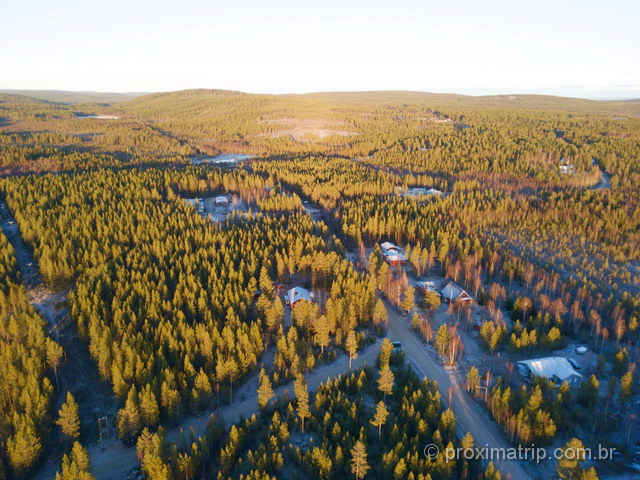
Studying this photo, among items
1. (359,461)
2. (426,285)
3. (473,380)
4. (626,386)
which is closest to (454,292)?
(426,285)

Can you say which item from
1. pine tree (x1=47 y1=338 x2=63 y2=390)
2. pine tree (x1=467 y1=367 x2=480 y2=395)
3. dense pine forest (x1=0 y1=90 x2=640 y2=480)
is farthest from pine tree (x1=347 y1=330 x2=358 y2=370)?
pine tree (x1=47 y1=338 x2=63 y2=390)

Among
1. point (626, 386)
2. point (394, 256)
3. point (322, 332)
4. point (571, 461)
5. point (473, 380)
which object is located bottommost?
point (473, 380)

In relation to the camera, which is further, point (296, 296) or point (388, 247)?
point (388, 247)

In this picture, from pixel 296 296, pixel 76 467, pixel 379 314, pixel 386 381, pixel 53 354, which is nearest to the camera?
pixel 76 467

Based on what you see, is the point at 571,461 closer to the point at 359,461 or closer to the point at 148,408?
the point at 359,461

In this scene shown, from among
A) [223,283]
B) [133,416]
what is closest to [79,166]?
[223,283]

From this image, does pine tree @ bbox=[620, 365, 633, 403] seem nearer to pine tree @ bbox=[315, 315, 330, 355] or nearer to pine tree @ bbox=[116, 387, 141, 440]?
pine tree @ bbox=[315, 315, 330, 355]
